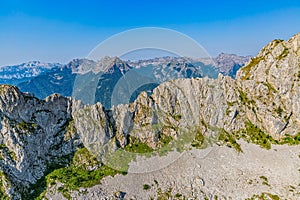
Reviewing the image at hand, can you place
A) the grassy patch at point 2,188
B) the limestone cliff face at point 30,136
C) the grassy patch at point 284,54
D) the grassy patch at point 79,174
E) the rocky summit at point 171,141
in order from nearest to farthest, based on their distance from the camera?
the grassy patch at point 2,188, the limestone cliff face at point 30,136, the rocky summit at point 171,141, the grassy patch at point 79,174, the grassy patch at point 284,54

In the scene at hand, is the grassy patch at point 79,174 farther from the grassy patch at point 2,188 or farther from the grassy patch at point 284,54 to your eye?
the grassy patch at point 284,54

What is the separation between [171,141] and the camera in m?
114

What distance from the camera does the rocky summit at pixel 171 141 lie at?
92.9m

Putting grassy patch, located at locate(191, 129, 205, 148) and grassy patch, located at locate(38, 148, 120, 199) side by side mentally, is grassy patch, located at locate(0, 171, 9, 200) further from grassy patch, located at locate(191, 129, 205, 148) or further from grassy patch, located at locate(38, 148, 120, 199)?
grassy patch, located at locate(191, 129, 205, 148)

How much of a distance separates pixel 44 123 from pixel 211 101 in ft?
260

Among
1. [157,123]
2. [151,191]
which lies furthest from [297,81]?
[151,191]

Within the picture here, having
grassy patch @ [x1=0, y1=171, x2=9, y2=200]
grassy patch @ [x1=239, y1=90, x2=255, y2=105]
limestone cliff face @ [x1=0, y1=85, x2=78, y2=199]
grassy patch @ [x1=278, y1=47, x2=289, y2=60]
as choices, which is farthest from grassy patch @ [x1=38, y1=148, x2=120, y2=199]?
grassy patch @ [x1=278, y1=47, x2=289, y2=60]

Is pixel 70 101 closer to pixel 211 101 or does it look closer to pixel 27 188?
pixel 27 188

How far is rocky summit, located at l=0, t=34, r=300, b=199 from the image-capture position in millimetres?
92875

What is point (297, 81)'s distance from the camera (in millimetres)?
115625

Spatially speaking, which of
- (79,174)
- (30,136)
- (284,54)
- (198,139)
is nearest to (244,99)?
(284,54)

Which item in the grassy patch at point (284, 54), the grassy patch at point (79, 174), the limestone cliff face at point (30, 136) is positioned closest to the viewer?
the limestone cliff face at point (30, 136)

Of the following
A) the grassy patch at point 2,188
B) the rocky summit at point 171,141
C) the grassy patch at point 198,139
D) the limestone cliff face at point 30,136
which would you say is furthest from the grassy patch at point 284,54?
the grassy patch at point 2,188

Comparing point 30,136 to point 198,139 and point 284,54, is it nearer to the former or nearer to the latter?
point 198,139
